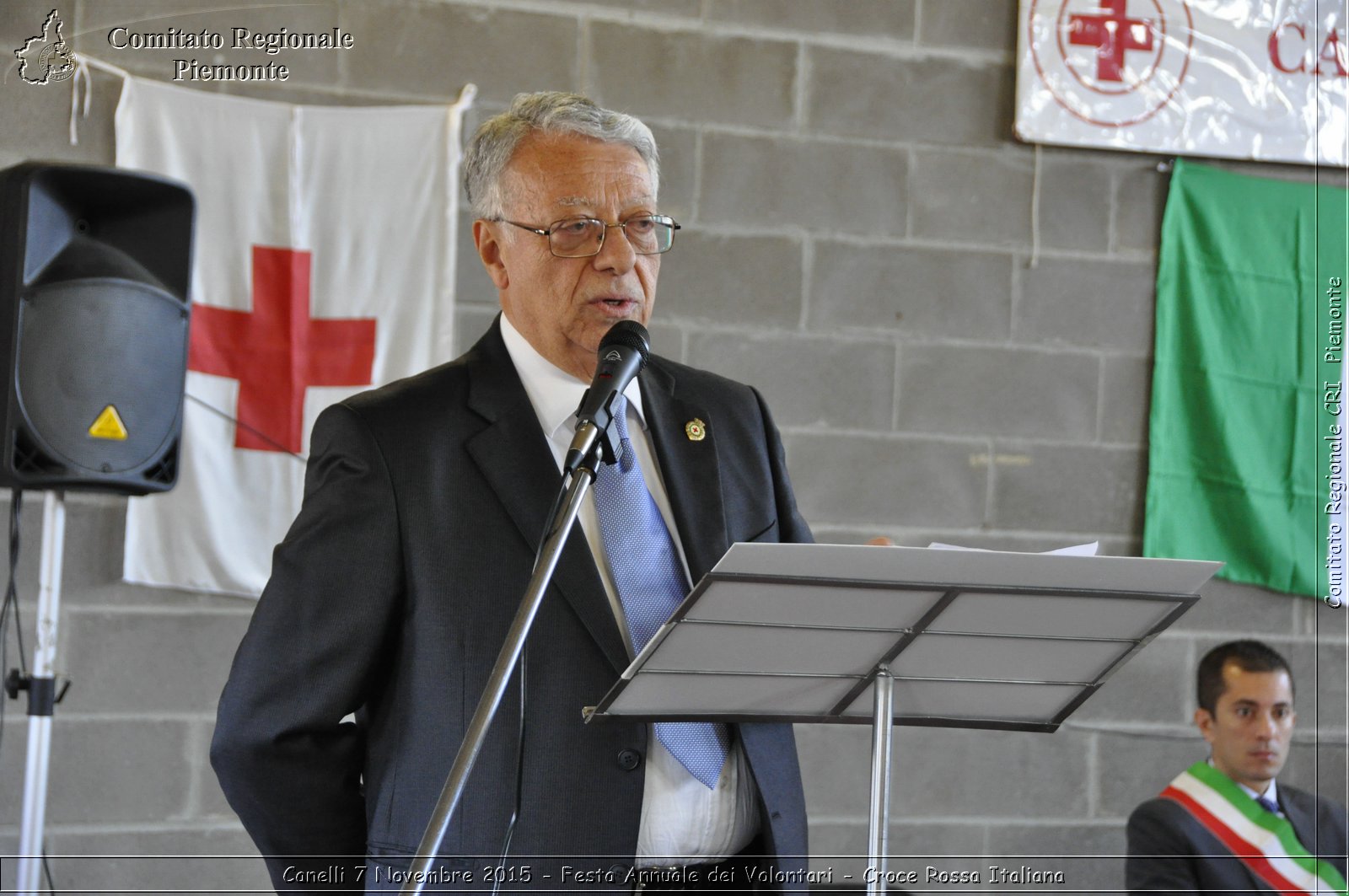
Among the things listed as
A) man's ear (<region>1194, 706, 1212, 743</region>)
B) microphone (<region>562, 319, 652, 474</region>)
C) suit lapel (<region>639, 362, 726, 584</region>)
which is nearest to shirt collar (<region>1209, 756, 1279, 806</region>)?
man's ear (<region>1194, 706, 1212, 743</region>)

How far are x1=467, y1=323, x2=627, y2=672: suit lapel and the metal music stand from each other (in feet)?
0.88

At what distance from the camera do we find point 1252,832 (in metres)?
2.75

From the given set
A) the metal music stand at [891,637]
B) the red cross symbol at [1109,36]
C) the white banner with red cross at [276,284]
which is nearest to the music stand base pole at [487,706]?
the metal music stand at [891,637]

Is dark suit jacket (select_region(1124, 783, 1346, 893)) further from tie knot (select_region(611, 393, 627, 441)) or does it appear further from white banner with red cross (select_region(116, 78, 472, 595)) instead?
white banner with red cross (select_region(116, 78, 472, 595))

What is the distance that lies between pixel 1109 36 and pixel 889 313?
2.89ft

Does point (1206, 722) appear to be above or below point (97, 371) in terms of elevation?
below

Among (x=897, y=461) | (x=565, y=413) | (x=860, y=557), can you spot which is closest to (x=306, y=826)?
(x=565, y=413)

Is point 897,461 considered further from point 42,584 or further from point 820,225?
point 42,584

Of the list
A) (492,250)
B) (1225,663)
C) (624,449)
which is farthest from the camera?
(1225,663)

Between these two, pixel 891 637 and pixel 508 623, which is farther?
pixel 508 623

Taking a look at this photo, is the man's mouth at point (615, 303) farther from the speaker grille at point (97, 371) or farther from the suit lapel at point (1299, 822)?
the suit lapel at point (1299, 822)

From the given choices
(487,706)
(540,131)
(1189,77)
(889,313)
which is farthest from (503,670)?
(1189,77)

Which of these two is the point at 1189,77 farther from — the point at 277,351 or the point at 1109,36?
the point at 277,351

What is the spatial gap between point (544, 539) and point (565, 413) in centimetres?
51
